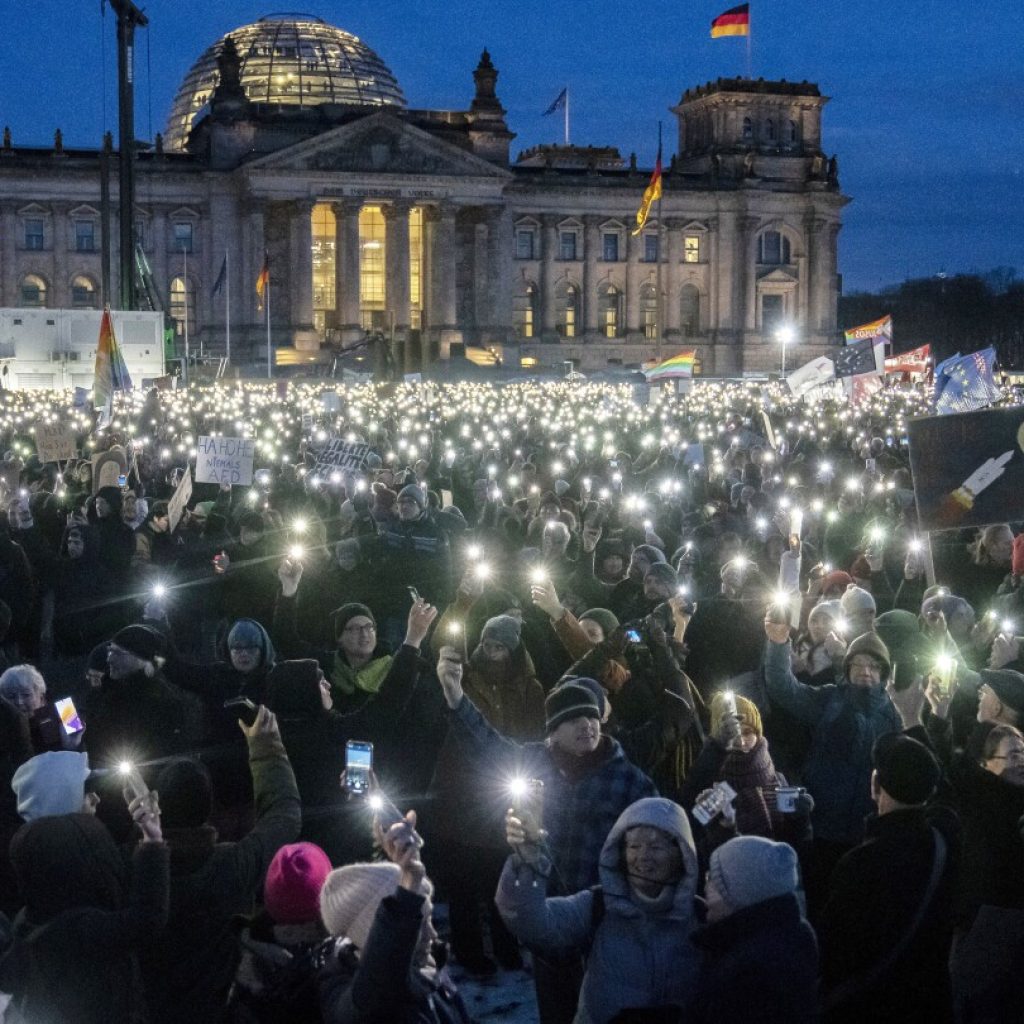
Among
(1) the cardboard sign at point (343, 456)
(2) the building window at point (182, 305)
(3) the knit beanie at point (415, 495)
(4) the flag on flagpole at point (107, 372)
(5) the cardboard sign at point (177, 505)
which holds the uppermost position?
(2) the building window at point (182, 305)

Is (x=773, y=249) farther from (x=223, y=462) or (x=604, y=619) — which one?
(x=604, y=619)

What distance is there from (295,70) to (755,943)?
9037 cm

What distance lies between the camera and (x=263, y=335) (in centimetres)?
7194

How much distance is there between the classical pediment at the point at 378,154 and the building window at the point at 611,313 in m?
10.7

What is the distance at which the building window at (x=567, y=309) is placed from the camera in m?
80.9

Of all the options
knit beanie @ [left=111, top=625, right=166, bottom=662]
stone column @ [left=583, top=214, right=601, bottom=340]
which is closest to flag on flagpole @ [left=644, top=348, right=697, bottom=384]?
knit beanie @ [left=111, top=625, right=166, bottom=662]

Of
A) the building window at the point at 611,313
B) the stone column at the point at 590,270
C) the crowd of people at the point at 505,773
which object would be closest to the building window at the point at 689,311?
the building window at the point at 611,313

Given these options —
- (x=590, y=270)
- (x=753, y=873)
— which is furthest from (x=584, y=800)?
(x=590, y=270)

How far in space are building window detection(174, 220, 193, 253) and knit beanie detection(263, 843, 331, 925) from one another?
72.3 m

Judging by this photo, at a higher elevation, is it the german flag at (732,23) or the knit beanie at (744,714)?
the german flag at (732,23)

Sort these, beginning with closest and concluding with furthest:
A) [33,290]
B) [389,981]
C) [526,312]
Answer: [389,981]
[33,290]
[526,312]

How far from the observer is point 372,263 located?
80.2 metres

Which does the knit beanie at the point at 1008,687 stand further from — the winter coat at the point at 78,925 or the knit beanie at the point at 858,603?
the winter coat at the point at 78,925

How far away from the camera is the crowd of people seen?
14.0ft
